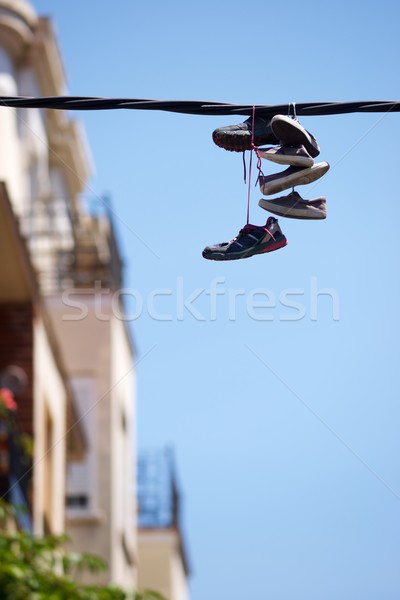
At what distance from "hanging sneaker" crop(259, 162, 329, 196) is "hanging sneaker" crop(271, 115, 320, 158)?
0.10 meters

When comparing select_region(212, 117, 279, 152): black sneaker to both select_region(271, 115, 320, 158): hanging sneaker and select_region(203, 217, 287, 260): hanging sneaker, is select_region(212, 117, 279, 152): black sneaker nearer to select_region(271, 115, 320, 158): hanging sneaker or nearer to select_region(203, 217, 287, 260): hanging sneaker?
select_region(271, 115, 320, 158): hanging sneaker

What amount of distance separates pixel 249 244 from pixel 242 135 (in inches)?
22.3

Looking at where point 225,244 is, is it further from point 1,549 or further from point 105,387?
point 105,387

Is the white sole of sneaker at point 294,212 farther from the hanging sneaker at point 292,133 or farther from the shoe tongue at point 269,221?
the hanging sneaker at point 292,133

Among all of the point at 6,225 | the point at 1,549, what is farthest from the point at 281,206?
the point at 6,225

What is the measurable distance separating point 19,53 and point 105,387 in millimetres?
6323

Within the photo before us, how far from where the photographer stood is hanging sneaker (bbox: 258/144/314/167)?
7855mm

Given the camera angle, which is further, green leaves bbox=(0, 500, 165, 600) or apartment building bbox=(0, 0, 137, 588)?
apartment building bbox=(0, 0, 137, 588)

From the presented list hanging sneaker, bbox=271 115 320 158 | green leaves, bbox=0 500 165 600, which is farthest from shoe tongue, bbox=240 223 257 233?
green leaves, bbox=0 500 165 600

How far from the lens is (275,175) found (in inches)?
313

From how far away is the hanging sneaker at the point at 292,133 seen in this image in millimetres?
7691

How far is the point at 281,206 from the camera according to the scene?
797cm

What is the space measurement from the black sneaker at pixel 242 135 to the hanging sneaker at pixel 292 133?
74 mm

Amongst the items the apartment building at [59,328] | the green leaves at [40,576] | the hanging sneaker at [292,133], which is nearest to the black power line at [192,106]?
the hanging sneaker at [292,133]
